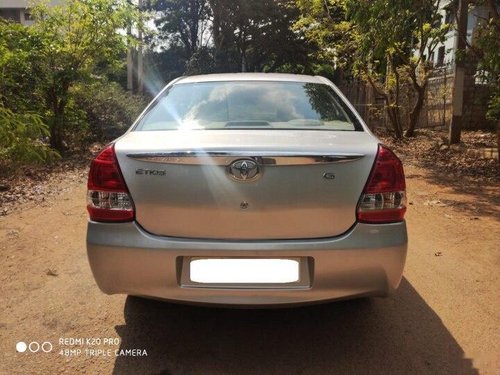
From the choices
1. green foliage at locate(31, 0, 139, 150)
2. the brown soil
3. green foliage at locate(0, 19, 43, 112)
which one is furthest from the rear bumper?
green foliage at locate(31, 0, 139, 150)

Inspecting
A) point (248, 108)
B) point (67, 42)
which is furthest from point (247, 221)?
point (67, 42)

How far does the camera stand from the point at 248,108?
3.21 meters

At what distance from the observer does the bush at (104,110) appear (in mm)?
11922

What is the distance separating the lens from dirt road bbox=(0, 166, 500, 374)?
8.59 ft

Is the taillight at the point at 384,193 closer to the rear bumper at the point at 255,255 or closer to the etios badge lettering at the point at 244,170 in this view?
the rear bumper at the point at 255,255

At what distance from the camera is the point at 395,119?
45.8ft

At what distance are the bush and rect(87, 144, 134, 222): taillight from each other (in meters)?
9.31

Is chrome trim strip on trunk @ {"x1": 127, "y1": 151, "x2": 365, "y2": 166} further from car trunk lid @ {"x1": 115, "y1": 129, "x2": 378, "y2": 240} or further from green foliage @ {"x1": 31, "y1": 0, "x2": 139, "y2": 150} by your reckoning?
green foliage @ {"x1": 31, "y1": 0, "x2": 139, "y2": 150}

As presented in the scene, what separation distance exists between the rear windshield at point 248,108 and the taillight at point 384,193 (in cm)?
48

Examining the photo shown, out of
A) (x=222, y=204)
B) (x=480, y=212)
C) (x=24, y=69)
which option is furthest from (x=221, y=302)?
(x=24, y=69)

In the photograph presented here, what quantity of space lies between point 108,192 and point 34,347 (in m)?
1.03

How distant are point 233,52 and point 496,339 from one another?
107 feet

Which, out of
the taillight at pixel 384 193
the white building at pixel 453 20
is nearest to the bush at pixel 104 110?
the white building at pixel 453 20

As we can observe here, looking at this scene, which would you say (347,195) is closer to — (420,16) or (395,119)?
(420,16)
